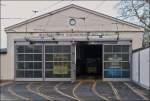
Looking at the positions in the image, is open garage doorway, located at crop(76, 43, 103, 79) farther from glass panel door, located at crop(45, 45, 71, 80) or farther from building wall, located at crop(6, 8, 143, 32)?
glass panel door, located at crop(45, 45, 71, 80)

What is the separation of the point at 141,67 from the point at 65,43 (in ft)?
34.5

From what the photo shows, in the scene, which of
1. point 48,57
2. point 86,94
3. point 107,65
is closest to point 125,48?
point 107,65

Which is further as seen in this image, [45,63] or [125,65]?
[45,63]

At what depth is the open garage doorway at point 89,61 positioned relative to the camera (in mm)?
52625

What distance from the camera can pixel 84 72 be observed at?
5362 cm

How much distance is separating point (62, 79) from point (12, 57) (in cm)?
509

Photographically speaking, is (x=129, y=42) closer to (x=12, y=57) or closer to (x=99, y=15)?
(x=99, y=15)

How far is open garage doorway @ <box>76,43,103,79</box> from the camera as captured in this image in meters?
52.6

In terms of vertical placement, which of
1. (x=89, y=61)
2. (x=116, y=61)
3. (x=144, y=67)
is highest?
(x=116, y=61)

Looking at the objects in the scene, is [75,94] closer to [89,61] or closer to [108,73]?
[108,73]

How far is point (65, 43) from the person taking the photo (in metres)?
43.2

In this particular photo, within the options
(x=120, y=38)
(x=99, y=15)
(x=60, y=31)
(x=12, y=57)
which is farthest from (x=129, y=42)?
(x=12, y=57)

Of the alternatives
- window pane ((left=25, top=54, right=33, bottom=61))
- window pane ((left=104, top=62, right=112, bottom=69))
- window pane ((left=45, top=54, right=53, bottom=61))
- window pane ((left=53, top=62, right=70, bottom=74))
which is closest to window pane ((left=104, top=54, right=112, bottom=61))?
window pane ((left=104, top=62, right=112, bottom=69))

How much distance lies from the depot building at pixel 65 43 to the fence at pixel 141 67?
2.56 m
